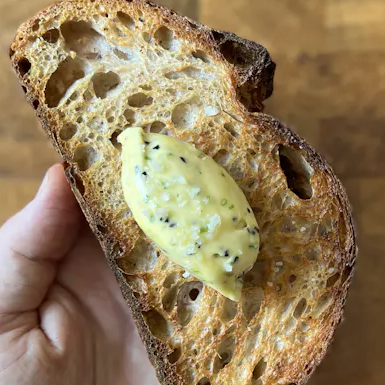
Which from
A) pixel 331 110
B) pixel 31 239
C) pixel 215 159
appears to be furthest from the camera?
pixel 331 110

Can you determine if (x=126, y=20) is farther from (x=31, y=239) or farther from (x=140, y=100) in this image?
(x=31, y=239)

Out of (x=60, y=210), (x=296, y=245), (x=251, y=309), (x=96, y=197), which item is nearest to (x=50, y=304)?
(x=60, y=210)

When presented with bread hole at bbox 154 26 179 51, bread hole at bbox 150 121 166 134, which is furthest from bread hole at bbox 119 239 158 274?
bread hole at bbox 154 26 179 51

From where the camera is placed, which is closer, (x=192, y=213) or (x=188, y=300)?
(x=192, y=213)

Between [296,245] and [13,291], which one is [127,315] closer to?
[13,291]

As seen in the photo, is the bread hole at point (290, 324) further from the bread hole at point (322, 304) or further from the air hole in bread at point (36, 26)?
the air hole in bread at point (36, 26)

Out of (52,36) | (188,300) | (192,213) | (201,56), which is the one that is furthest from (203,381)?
(52,36)

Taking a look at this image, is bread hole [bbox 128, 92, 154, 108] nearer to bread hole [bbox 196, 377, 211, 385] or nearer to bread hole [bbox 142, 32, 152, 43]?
bread hole [bbox 142, 32, 152, 43]
